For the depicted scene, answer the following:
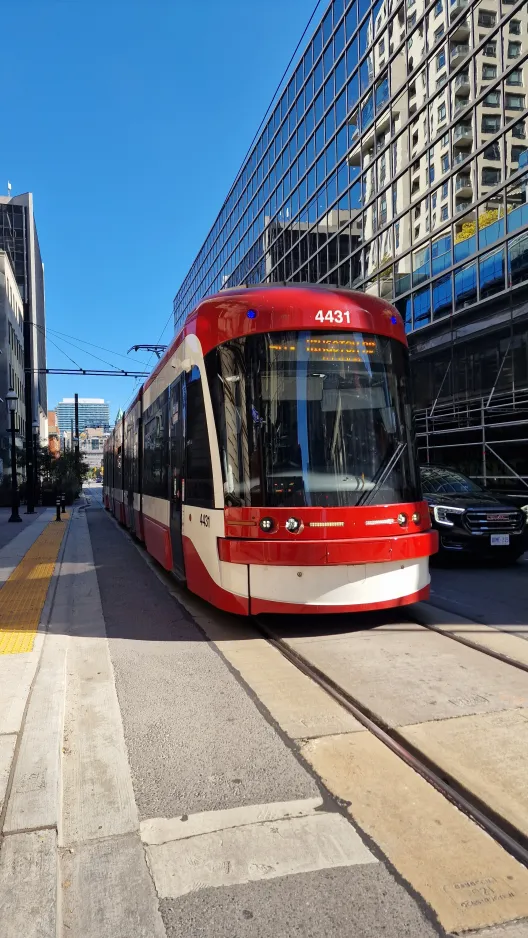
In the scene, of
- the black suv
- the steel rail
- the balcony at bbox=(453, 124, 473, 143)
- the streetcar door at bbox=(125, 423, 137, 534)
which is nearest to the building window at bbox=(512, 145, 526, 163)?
the balcony at bbox=(453, 124, 473, 143)

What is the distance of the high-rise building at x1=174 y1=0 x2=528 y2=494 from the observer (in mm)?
19906

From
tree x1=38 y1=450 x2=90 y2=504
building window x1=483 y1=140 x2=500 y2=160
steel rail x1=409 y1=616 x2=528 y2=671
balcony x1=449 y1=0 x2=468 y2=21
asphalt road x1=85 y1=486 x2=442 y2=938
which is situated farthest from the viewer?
tree x1=38 y1=450 x2=90 y2=504

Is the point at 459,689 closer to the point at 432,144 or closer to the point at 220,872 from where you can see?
the point at 220,872

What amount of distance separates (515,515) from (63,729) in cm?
786

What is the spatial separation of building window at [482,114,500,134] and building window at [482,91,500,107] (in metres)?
0.32

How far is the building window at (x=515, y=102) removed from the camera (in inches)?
763

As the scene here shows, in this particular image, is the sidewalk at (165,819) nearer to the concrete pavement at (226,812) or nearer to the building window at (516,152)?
the concrete pavement at (226,812)

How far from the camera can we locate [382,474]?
625cm

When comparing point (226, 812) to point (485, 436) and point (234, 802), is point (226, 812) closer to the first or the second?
point (234, 802)

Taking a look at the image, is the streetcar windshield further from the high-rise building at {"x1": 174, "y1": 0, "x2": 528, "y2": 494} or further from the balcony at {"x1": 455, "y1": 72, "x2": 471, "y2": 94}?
the balcony at {"x1": 455, "y1": 72, "x2": 471, "y2": 94}

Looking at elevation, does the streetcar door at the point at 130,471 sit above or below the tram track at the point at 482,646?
above

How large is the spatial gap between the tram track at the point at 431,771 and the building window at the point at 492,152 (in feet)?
66.3

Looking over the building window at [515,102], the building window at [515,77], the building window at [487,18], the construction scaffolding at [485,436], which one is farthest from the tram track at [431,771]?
the building window at [487,18]

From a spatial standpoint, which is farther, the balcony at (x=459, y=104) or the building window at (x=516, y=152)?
the balcony at (x=459, y=104)
